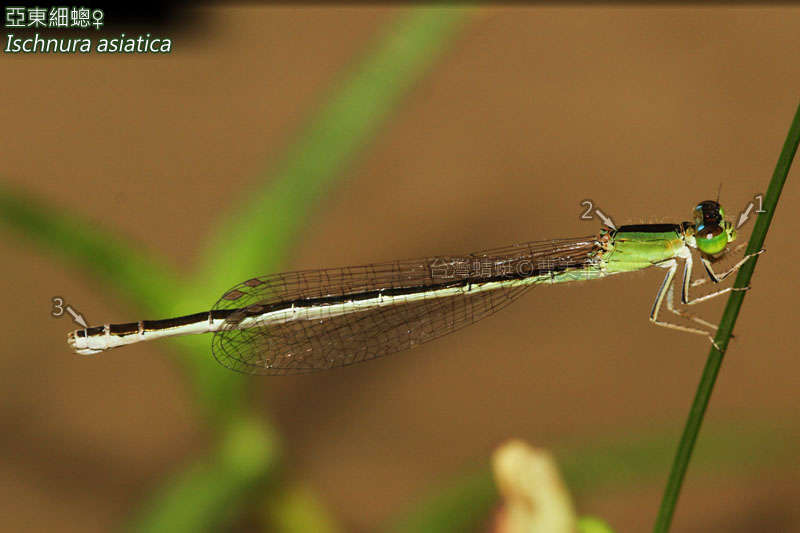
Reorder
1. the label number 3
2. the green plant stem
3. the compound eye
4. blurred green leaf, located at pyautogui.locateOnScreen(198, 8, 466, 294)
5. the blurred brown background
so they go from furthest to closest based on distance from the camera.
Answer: the blurred brown background → blurred green leaf, located at pyautogui.locateOnScreen(198, 8, 466, 294) → the label number 3 → the compound eye → the green plant stem

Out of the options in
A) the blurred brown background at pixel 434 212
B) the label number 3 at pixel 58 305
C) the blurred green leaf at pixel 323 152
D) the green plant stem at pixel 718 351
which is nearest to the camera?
the green plant stem at pixel 718 351

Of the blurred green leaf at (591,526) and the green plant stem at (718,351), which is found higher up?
the green plant stem at (718,351)

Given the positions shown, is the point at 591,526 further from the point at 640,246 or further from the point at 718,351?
the point at 640,246

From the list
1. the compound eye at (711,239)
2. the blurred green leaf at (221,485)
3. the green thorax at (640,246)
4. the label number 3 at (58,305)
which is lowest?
the blurred green leaf at (221,485)

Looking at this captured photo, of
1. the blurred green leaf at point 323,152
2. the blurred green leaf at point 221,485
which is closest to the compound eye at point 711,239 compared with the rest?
the blurred green leaf at point 323,152

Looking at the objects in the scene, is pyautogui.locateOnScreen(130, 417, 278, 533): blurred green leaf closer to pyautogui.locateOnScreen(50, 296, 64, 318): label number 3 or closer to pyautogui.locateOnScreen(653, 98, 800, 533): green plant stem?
pyautogui.locateOnScreen(50, 296, 64, 318): label number 3

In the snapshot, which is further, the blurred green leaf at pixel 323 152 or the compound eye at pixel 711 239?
the blurred green leaf at pixel 323 152

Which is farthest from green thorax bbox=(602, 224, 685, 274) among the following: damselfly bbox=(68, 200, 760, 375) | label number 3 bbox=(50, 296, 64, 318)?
label number 3 bbox=(50, 296, 64, 318)

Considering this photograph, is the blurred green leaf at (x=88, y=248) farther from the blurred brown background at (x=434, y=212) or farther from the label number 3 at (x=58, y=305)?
the blurred brown background at (x=434, y=212)

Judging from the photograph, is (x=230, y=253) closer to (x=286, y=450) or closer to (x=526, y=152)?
(x=286, y=450)
